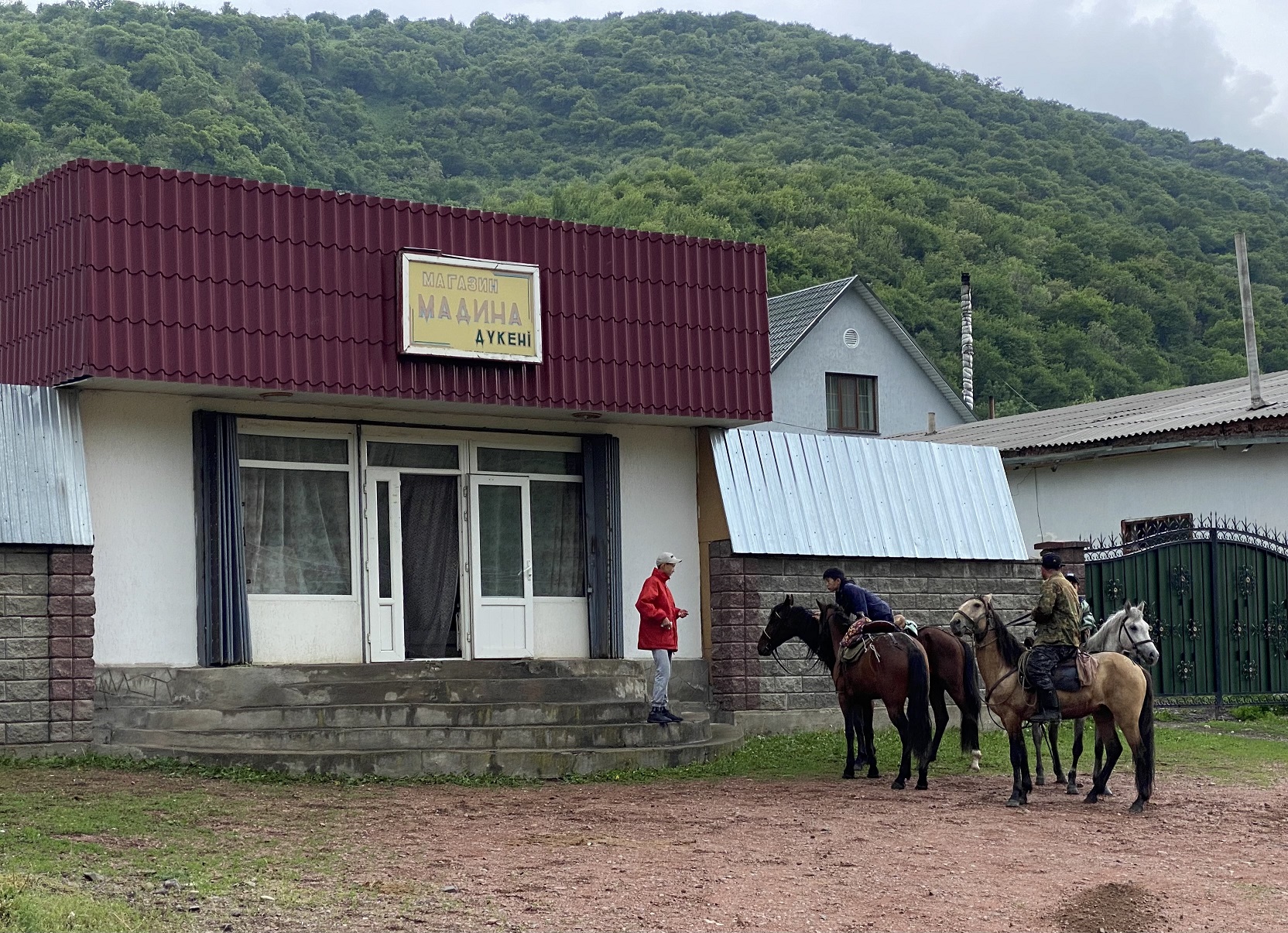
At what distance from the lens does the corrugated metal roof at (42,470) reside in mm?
15008

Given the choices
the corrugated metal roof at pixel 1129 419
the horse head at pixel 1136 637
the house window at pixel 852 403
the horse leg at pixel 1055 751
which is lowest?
the horse leg at pixel 1055 751

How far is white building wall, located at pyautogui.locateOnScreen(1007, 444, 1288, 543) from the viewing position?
25.5 metres

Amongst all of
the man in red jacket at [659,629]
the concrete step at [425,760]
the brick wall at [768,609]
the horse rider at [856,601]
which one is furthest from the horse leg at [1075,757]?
the brick wall at [768,609]

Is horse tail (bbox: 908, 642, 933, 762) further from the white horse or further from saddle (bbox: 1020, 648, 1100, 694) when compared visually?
saddle (bbox: 1020, 648, 1100, 694)

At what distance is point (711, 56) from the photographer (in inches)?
3489

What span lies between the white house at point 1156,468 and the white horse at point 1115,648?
9.14 m

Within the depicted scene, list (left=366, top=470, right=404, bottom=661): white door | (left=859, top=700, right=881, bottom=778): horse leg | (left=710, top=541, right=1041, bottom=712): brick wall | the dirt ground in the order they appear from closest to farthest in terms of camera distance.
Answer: the dirt ground
(left=859, top=700, right=881, bottom=778): horse leg
(left=366, top=470, right=404, bottom=661): white door
(left=710, top=541, right=1041, bottom=712): brick wall

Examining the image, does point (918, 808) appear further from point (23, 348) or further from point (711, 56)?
point (711, 56)

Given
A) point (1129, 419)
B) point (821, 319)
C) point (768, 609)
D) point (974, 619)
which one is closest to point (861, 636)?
point (974, 619)

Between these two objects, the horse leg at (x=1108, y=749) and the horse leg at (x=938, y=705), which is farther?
the horse leg at (x=938, y=705)

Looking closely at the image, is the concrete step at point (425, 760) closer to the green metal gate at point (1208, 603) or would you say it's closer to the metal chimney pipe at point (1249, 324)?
the green metal gate at point (1208, 603)

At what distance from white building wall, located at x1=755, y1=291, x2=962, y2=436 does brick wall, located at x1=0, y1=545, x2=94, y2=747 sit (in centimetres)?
2738

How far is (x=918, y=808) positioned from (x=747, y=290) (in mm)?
7565

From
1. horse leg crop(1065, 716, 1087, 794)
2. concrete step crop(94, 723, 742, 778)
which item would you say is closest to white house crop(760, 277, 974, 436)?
horse leg crop(1065, 716, 1087, 794)
